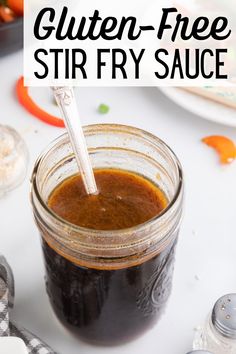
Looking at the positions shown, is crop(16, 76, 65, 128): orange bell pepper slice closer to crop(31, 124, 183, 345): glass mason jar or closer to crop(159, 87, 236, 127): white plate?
crop(159, 87, 236, 127): white plate

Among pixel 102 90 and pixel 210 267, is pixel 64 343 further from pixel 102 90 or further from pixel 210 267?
pixel 102 90

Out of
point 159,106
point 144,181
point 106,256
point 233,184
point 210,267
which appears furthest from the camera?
point 159,106

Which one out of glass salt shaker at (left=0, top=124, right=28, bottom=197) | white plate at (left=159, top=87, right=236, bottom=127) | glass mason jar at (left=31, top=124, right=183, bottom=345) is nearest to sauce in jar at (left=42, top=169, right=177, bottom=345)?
glass mason jar at (left=31, top=124, right=183, bottom=345)

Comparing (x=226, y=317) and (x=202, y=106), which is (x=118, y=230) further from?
(x=202, y=106)

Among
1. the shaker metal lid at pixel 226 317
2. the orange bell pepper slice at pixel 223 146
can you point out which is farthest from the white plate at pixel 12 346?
the orange bell pepper slice at pixel 223 146

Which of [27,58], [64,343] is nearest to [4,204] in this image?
[64,343]

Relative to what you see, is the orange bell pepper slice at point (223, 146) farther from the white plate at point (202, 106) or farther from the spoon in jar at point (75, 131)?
the spoon in jar at point (75, 131)
